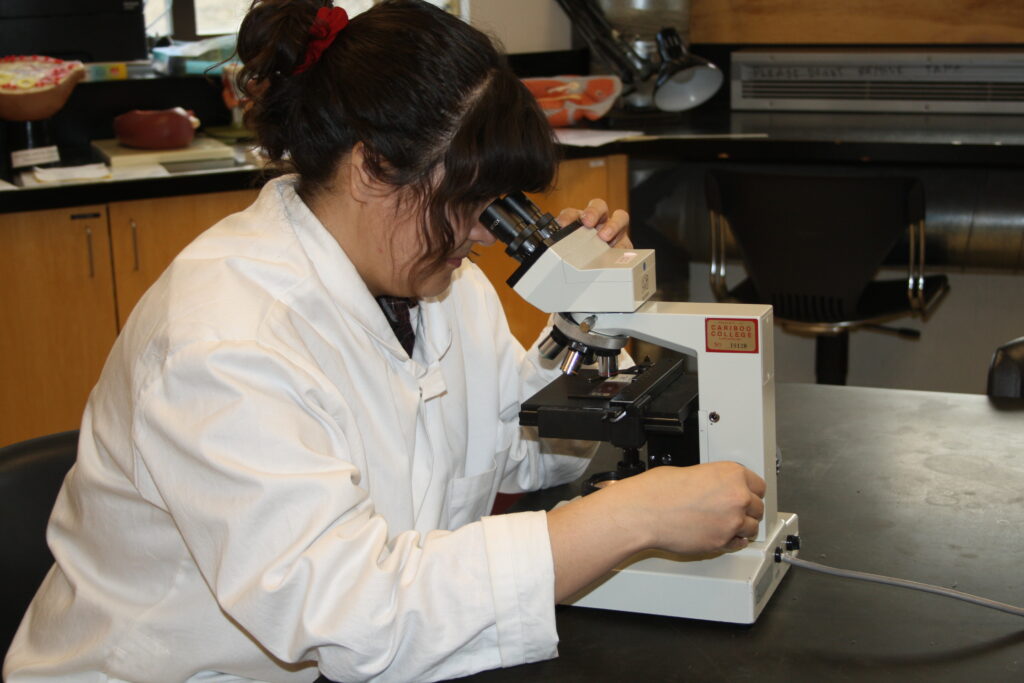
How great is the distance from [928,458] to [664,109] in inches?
86.8

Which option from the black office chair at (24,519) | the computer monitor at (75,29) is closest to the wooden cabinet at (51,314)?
the computer monitor at (75,29)

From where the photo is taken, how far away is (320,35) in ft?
3.70

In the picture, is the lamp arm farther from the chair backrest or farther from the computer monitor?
the computer monitor

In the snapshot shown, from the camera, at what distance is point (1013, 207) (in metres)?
2.91

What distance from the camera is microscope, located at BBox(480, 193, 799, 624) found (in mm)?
1094

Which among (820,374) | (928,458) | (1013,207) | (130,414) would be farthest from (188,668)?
(1013,207)

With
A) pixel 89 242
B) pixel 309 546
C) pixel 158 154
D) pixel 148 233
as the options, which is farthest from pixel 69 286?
pixel 309 546

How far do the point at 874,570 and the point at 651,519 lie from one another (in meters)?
0.26

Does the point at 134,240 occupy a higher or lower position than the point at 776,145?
lower

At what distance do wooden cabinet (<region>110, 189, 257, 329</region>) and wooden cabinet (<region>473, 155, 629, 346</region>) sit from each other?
0.67 metres

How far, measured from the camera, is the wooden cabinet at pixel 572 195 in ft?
9.95

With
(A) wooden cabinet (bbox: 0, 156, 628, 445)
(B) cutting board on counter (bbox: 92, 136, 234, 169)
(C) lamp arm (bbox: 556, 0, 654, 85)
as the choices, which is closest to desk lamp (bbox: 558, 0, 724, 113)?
(C) lamp arm (bbox: 556, 0, 654, 85)

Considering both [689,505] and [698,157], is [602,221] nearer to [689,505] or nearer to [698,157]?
[689,505]

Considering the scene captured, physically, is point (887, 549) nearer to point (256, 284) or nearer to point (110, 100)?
point (256, 284)
